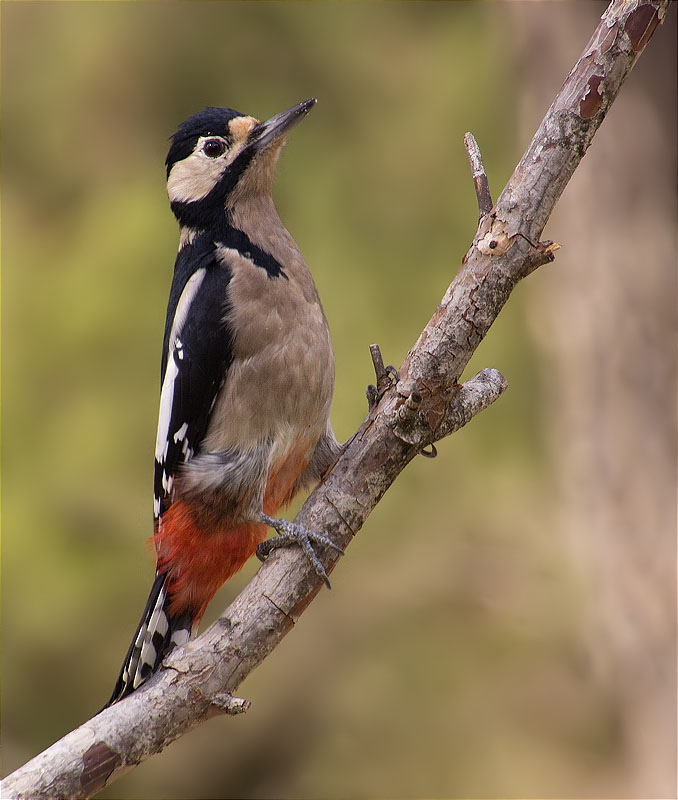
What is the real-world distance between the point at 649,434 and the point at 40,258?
329 cm

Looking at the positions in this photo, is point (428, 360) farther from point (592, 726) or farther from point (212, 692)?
point (592, 726)

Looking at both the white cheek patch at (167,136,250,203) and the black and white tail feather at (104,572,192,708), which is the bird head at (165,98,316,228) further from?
the black and white tail feather at (104,572,192,708)

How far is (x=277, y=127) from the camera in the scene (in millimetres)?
2172

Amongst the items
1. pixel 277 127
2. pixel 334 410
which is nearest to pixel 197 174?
pixel 277 127

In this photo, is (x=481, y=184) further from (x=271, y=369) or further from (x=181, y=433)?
(x=181, y=433)

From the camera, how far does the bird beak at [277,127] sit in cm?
213

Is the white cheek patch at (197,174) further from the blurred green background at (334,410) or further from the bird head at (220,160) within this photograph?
the blurred green background at (334,410)

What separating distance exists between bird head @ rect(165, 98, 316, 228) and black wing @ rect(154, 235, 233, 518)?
0.12m

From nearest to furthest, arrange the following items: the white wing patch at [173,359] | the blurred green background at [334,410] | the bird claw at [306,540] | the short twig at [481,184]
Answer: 1. the short twig at [481,184]
2. the bird claw at [306,540]
3. the white wing patch at [173,359]
4. the blurred green background at [334,410]

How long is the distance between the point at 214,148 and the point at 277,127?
0.19m

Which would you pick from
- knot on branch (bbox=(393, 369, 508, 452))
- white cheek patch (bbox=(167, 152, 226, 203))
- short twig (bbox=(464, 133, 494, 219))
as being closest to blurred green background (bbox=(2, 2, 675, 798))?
white cheek patch (bbox=(167, 152, 226, 203))

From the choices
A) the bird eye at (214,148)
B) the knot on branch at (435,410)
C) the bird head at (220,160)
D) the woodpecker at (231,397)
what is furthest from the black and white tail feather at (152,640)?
the bird eye at (214,148)

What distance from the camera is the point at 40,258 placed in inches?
189

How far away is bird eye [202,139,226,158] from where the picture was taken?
2240mm
